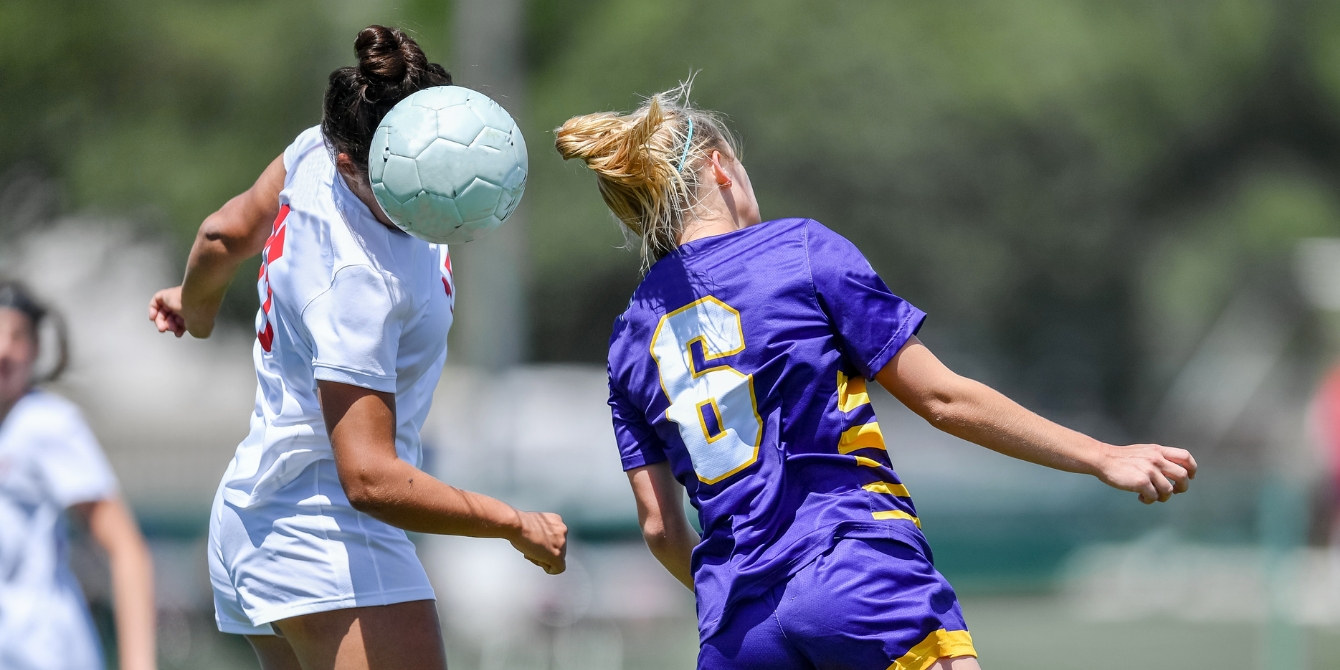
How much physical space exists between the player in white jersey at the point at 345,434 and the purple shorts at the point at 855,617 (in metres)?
0.46

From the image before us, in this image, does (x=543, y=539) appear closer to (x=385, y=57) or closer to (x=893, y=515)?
(x=893, y=515)

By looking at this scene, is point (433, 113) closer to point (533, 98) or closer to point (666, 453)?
point (666, 453)

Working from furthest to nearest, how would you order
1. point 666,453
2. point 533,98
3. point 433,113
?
point 533,98 → point 666,453 → point 433,113

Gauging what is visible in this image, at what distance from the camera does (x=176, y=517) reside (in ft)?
35.4

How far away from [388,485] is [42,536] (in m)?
1.59

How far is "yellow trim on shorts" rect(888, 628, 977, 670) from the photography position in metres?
2.66

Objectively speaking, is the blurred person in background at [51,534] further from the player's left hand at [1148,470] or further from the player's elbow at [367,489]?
the player's left hand at [1148,470]

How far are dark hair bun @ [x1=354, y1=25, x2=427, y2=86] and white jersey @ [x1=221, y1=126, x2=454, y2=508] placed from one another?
0.86 ft

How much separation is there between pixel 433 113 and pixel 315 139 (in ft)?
1.77

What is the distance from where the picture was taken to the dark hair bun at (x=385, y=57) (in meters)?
2.73

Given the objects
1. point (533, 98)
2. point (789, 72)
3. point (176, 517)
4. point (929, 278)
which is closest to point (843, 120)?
point (789, 72)

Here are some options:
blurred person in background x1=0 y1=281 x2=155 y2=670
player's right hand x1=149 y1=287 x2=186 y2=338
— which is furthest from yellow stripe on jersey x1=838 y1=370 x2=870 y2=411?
blurred person in background x1=0 y1=281 x2=155 y2=670

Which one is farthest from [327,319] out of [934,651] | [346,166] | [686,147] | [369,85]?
[934,651]

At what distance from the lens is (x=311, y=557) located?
2875 millimetres
